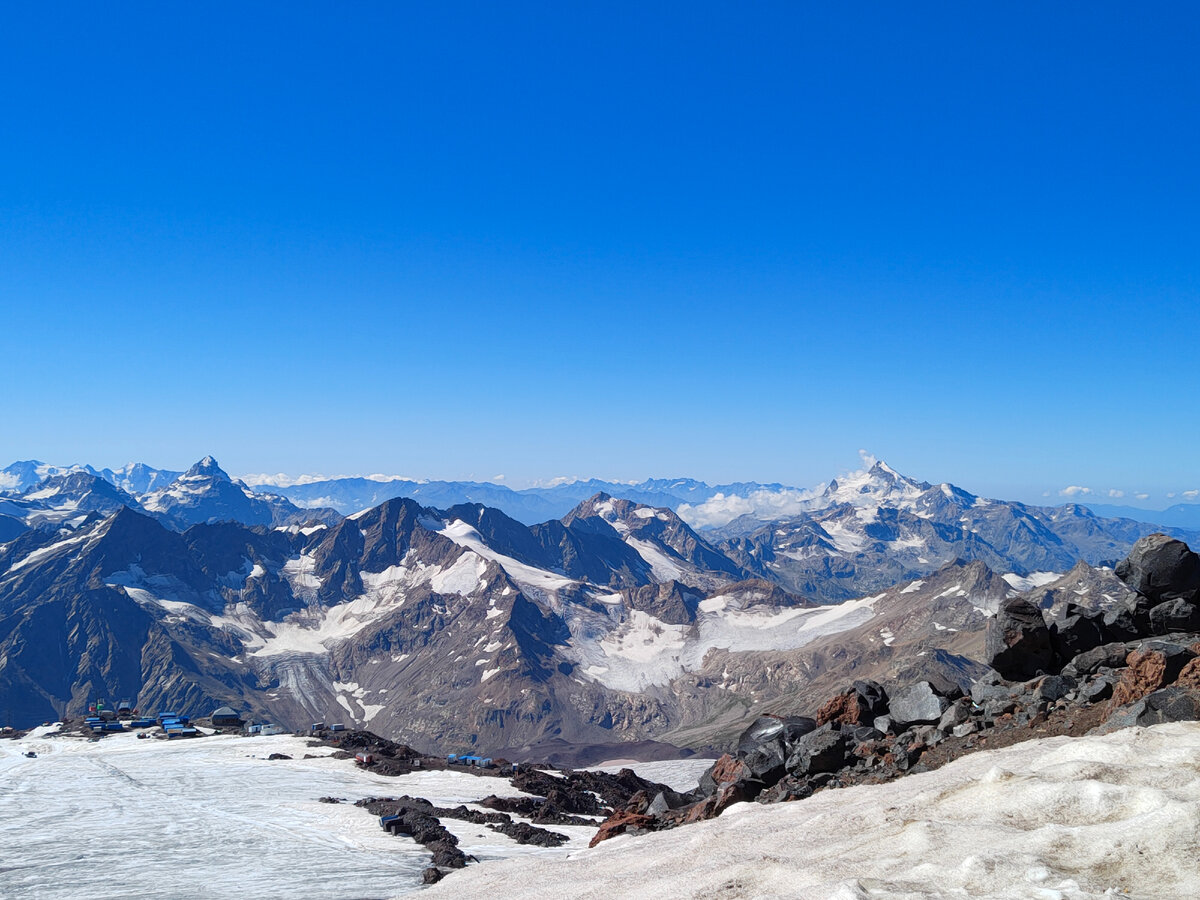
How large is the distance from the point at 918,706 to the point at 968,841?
44.8 ft

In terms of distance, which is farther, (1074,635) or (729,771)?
(1074,635)

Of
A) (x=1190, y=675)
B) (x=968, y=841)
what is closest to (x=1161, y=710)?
(x=1190, y=675)

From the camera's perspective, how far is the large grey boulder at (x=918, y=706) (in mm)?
26031

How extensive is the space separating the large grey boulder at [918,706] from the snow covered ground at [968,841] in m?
5.53

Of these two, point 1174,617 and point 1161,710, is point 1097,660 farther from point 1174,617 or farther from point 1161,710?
point 1161,710

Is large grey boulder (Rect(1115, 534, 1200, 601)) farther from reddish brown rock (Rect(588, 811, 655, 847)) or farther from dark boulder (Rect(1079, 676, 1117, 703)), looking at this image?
reddish brown rock (Rect(588, 811, 655, 847))

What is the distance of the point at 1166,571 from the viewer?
29.2 meters

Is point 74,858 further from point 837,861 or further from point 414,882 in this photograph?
point 837,861

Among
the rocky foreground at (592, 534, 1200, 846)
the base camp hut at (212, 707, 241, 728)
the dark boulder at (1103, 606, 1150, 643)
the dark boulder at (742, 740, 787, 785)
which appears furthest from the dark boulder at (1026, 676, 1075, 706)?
the base camp hut at (212, 707, 241, 728)

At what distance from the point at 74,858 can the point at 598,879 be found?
1019 inches

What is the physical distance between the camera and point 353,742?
78750 millimetres

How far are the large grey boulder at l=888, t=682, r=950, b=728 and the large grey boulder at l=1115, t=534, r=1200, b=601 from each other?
32.8ft

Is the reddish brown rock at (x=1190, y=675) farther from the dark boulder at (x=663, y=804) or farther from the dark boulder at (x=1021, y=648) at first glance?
the dark boulder at (x=663, y=804)

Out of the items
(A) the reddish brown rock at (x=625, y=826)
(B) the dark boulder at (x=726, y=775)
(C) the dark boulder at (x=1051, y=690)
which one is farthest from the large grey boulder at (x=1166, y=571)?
(A) the reddish brown rock at (x=625, y=826)
